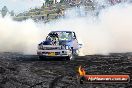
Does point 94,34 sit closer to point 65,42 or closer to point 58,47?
point 65,42

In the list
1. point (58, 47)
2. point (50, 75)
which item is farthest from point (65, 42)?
point (50, 75)

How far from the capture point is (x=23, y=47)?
88.7 ft

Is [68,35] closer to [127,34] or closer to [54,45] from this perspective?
[54,45]

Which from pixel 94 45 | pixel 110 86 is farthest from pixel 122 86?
pixel 94 45

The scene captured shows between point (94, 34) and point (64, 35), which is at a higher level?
point (64, 35)

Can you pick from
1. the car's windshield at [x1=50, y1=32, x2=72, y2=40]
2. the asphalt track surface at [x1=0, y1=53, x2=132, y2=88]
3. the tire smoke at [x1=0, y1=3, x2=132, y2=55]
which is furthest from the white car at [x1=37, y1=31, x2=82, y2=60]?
the tire smoke at [x1=0, y1=3, x2=132, y2=55]

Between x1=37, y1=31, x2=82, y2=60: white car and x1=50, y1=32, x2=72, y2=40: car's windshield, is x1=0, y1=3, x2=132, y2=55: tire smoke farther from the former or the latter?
x1=37, y1=31, x2=82, y2=60: white car

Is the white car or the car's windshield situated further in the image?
the car's windshield

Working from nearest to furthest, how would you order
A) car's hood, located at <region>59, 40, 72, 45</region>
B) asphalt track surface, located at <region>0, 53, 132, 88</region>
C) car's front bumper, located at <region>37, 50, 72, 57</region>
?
asphalt track surface, located at <region>0, 53, 132, 88</region>
car's front bumper, located at <region>37, 50, 72, 57</region>
car's hood, located at <region>59, 40, 72, 45</region>

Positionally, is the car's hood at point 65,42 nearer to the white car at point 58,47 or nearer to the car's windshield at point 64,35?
the white car at point 58,47

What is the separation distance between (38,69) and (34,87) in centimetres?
395

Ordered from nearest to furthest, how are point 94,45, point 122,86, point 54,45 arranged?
point 122,86, point 54,45, point 94,45

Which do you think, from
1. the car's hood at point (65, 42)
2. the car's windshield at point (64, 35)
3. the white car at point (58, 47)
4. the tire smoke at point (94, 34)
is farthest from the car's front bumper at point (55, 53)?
the tire smoke at point (94, 34)

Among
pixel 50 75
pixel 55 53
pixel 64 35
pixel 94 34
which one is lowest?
pixel 50 75
